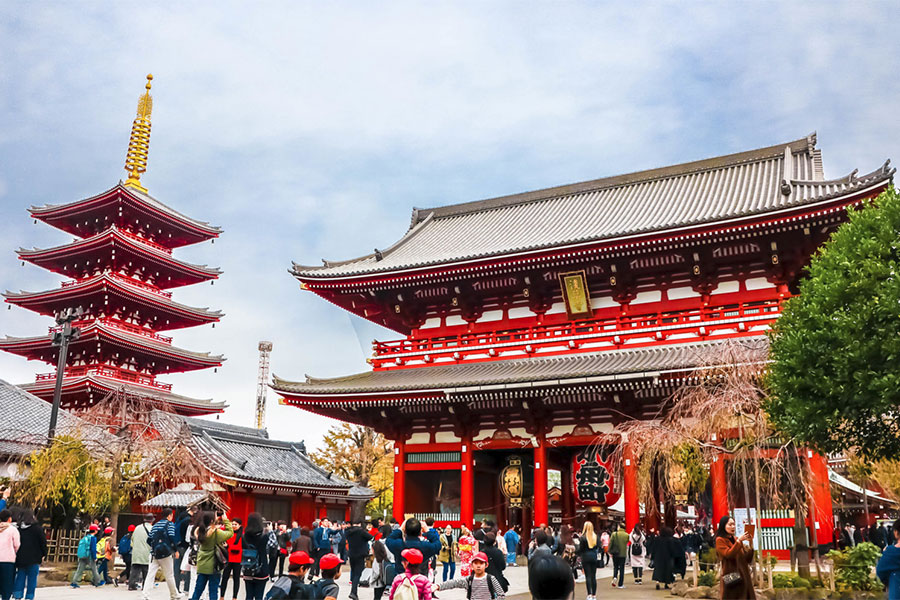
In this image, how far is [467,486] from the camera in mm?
23891

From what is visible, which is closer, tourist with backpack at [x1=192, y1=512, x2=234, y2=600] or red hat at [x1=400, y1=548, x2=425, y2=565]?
red hat at [x1=400, y1=548, x2=425, y2=565]

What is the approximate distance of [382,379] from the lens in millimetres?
25359

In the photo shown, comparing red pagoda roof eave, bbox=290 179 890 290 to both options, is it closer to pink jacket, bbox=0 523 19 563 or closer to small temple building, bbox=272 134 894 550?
small temple building, bbox=272 134 894 550

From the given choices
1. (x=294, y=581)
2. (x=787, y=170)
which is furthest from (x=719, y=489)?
(x=294, y=581)

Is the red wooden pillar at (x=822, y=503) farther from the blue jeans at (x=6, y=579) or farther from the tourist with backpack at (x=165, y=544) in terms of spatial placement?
the blue jeans at (x=6, y=579)

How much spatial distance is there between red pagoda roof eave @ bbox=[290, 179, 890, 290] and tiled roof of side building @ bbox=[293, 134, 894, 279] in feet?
0.47

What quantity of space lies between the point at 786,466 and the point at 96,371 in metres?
37.0

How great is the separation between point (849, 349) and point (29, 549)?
13.8 metres

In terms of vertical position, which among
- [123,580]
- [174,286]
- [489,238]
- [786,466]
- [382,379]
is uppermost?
[174,286]

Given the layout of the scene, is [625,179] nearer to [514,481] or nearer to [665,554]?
[514,481]

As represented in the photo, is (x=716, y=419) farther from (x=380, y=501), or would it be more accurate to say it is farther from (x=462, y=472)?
(x=380, y=501)

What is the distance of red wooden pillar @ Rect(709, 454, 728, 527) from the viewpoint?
65.7 ft

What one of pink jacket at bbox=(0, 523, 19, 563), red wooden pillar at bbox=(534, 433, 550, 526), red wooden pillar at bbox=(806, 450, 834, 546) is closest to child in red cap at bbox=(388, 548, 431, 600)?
pink jacket at bbox=(0, 523, 19, 563)

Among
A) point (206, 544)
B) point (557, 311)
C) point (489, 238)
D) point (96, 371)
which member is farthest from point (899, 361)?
point (96, 371)
